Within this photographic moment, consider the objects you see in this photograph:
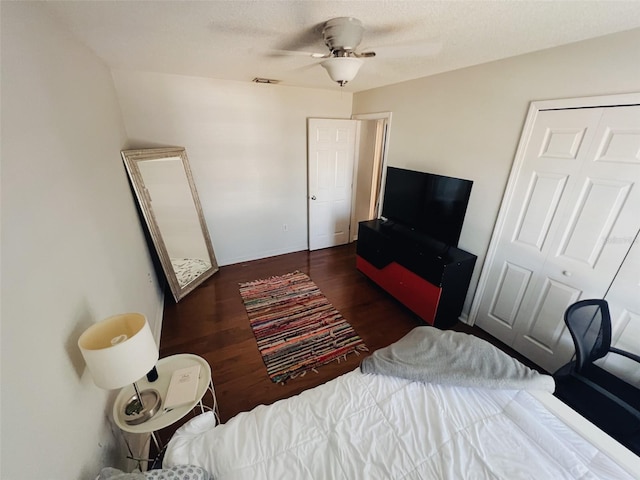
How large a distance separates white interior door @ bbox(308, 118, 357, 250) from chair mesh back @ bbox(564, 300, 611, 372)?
3087 millimetres

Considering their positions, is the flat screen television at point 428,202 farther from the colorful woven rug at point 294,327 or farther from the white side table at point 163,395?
the white side table at point 163,395

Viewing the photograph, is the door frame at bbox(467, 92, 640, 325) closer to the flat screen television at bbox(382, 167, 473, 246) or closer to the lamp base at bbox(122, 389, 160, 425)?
the flat screen television at bbox(382, 167, 473, 246)

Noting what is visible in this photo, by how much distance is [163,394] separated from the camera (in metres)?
1.39

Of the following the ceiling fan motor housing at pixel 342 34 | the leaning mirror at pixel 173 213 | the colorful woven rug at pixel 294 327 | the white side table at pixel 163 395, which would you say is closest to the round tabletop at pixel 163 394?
the white side table at pixel 163 395

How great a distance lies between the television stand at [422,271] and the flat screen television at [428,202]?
141 millimetres

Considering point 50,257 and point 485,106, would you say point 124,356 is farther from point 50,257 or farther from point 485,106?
point 485,106

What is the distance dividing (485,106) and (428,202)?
0.93 m

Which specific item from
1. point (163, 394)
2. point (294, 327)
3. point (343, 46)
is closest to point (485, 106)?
point (343, 46)

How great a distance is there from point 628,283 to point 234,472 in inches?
96.1

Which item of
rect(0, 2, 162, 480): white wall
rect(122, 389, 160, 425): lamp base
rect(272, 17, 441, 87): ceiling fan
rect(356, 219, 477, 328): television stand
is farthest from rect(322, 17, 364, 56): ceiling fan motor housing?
rect(122, 389, 160, 425): lamp base

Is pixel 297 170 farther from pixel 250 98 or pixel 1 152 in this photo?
pixel 1 152

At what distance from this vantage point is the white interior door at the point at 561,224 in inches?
64.1

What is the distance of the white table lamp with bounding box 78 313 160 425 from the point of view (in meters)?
0.97

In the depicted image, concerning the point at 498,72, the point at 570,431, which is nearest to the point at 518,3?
the point at 498,72
